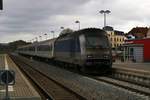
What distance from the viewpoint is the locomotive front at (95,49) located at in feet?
94.1

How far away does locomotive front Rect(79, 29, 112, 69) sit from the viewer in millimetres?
28672

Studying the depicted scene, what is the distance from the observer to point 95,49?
28.9m

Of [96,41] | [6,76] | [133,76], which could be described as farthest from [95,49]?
[6,76]

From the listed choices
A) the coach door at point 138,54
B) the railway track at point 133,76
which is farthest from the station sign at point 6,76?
the coach door at point 138,54

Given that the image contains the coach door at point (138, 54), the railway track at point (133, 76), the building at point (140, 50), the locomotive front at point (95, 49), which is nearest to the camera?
the railway track at point (133, 76)

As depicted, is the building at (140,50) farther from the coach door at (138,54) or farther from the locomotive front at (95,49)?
the locomotive front at (95,49)

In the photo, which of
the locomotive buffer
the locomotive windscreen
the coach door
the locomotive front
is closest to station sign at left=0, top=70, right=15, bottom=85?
the locomotive buffer

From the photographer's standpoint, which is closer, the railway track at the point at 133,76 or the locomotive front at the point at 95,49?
the railway track at the point at 133,76

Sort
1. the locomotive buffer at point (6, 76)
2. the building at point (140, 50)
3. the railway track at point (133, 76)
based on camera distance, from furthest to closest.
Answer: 1. the building at point (140, 50)
2. the railway track at point (133, 76)
3. the locomotive buffer at point (6, 76)

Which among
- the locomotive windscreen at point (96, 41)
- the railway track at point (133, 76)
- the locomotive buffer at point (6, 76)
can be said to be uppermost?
the locomotive windscreen at point (96, 41)

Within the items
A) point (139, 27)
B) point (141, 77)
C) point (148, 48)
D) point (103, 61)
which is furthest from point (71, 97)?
point (139, 27)

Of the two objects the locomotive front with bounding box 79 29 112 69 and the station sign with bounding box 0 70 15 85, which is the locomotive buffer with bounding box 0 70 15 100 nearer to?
the station sign with bounding box 0 70 15 85

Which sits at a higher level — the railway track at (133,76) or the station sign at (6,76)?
the station sign at (6,76)

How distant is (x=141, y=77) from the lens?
83.7 ft
